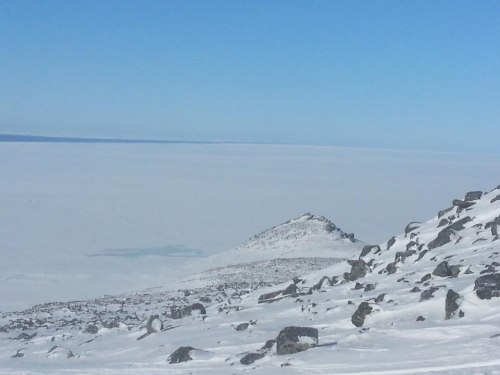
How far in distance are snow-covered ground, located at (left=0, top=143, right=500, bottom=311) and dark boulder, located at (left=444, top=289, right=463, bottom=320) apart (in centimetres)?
1718

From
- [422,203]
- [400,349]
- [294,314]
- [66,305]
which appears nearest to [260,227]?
[422,203]

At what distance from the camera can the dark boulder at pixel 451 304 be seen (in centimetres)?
805

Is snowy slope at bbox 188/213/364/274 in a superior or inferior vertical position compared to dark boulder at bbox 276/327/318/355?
inferior

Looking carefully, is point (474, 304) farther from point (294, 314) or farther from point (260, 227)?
point (260, 227)

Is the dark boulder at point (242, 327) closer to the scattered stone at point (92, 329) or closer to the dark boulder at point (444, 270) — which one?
the dark boulder at point (444, 270)

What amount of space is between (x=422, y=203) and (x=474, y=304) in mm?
53435

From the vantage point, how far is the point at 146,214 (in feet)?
155

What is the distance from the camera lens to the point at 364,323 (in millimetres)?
8672

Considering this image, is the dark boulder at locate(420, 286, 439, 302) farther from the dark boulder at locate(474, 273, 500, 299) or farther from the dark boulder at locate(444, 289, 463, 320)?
the dark boulder at locate(474, 273, 500, 299)

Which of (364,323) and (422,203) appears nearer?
(364,323)

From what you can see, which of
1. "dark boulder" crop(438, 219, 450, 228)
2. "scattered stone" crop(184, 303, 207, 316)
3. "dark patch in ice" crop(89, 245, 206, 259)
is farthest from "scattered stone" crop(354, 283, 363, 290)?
"dark patch in ice" crop(89, 245, 206, 259)

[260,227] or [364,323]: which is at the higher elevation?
[364,323]

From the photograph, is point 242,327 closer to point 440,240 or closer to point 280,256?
point 440,240

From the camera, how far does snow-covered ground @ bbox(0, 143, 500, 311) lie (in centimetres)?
2734
